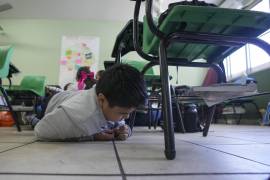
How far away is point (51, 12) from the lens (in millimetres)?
5316

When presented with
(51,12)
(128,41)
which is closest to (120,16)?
(51,12)

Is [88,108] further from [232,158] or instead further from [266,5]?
[266,5]

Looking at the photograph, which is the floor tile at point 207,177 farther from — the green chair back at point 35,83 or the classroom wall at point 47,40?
the classroom wall at point 47,40

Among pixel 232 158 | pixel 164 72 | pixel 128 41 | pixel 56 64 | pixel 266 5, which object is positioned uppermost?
pixel 266 5

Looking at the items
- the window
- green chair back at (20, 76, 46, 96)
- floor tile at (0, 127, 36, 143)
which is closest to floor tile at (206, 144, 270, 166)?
floor tile at (0, 127, 36, 143)

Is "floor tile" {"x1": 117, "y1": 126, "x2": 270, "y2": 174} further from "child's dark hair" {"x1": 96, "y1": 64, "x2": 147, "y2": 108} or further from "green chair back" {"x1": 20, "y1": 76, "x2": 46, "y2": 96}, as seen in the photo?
"green chair back" {"x1": 20, "y1": 76, "x2": 46, "y2": 96}

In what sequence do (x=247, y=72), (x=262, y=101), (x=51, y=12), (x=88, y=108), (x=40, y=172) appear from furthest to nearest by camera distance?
1. (x=51, y=12)
2. (x=247, y=72)
3. (x=262, y=101)
4. (x=88, y=108)
5. (x=40, y=172)

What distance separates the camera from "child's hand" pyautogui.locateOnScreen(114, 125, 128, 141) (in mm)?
1203

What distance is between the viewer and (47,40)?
5539 millimetres

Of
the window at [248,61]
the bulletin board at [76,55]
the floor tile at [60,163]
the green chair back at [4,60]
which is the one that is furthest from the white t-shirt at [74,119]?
the bulletin board at [76,55]

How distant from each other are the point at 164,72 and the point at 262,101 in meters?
3.67

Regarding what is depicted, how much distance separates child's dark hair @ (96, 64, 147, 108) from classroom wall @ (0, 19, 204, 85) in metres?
4.54

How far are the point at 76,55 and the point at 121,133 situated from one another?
4477mm

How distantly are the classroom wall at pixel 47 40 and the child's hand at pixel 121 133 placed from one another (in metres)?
4.28
